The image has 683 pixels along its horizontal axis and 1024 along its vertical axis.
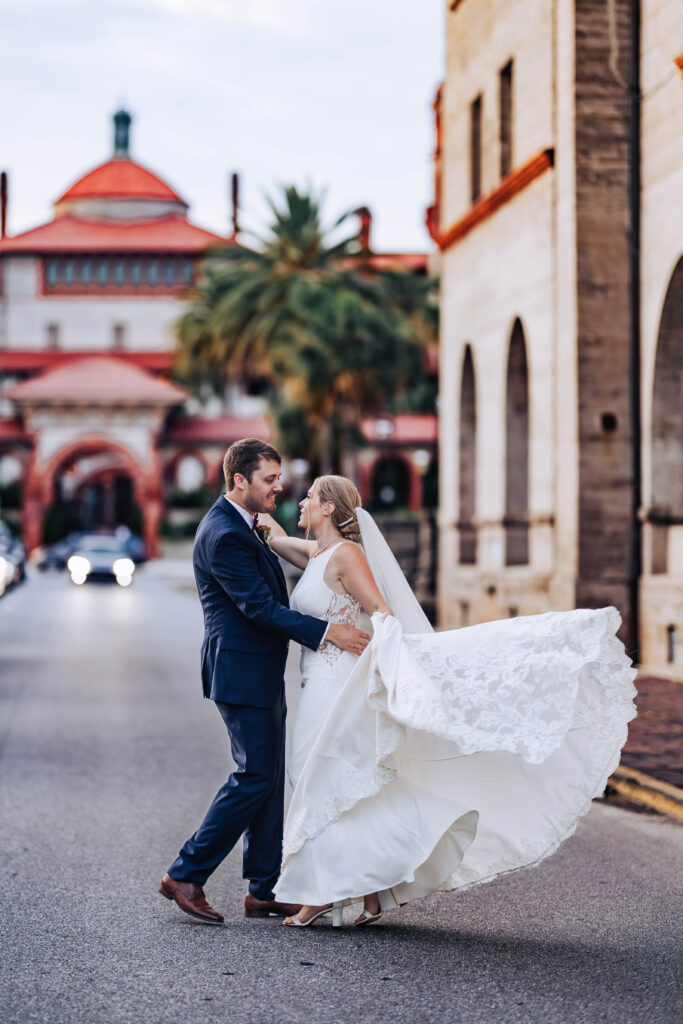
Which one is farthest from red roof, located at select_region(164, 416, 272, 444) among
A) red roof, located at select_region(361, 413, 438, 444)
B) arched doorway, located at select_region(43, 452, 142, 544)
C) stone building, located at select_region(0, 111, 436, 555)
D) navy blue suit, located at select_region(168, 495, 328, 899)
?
navy blue suit, located at select_region(168, 495, 328, 899)

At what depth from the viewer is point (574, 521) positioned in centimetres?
1795

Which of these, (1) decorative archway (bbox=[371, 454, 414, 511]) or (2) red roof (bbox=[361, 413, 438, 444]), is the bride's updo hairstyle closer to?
(2) red roof (bbox=[361, 413, 438, 444])

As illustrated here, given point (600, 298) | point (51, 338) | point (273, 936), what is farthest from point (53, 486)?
point (273, 936)

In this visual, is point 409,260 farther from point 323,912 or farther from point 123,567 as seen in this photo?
point 323,912

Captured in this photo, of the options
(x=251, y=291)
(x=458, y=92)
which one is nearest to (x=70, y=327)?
(x=251, y=291)

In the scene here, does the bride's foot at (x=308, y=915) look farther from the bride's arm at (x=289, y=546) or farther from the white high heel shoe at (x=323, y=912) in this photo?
the bride's arm at (x=289, y=546)

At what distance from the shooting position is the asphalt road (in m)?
5.29

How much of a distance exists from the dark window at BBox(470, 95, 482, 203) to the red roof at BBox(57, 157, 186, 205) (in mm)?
65393

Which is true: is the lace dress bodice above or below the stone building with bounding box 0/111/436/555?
below

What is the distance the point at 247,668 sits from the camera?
649cm

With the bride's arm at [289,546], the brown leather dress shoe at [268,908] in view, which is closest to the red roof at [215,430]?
the bride's arm at [289,546]

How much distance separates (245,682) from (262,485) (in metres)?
0.82

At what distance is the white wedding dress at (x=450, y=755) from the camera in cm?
612

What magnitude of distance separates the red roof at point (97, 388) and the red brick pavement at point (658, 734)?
2264 inches
